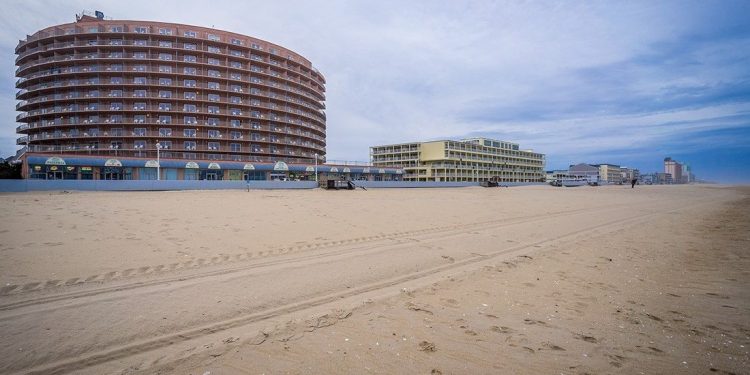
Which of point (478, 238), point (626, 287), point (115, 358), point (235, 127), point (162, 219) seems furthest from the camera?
point (235, 127)

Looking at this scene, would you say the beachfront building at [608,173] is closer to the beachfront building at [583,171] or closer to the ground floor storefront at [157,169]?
the beachfront building at [583,171]

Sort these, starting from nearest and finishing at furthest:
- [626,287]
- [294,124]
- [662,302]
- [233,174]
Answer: [662,302] → [626,287] → [233,174] → [294,124]

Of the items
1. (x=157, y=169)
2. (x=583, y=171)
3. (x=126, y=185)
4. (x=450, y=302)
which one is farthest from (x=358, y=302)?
(x=583, y=171)

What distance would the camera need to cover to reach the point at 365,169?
79438 millimetres

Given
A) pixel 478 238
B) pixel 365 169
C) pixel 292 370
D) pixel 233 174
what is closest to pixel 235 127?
pixel 233 174

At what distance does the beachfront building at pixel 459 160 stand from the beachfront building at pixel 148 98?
143 feet

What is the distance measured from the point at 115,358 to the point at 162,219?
943 cm

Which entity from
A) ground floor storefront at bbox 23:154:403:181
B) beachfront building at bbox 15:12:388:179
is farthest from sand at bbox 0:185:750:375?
beachfront building at bbox 15:12:388:179

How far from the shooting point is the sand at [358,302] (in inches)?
138

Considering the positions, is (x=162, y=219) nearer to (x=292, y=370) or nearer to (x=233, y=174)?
(x=292, y=370)

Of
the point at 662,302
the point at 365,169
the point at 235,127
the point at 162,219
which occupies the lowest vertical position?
the point at 662,302

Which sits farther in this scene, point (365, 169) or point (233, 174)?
point (365, 169)

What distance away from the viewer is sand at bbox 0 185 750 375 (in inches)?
138

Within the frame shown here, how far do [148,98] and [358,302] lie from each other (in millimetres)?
72817
